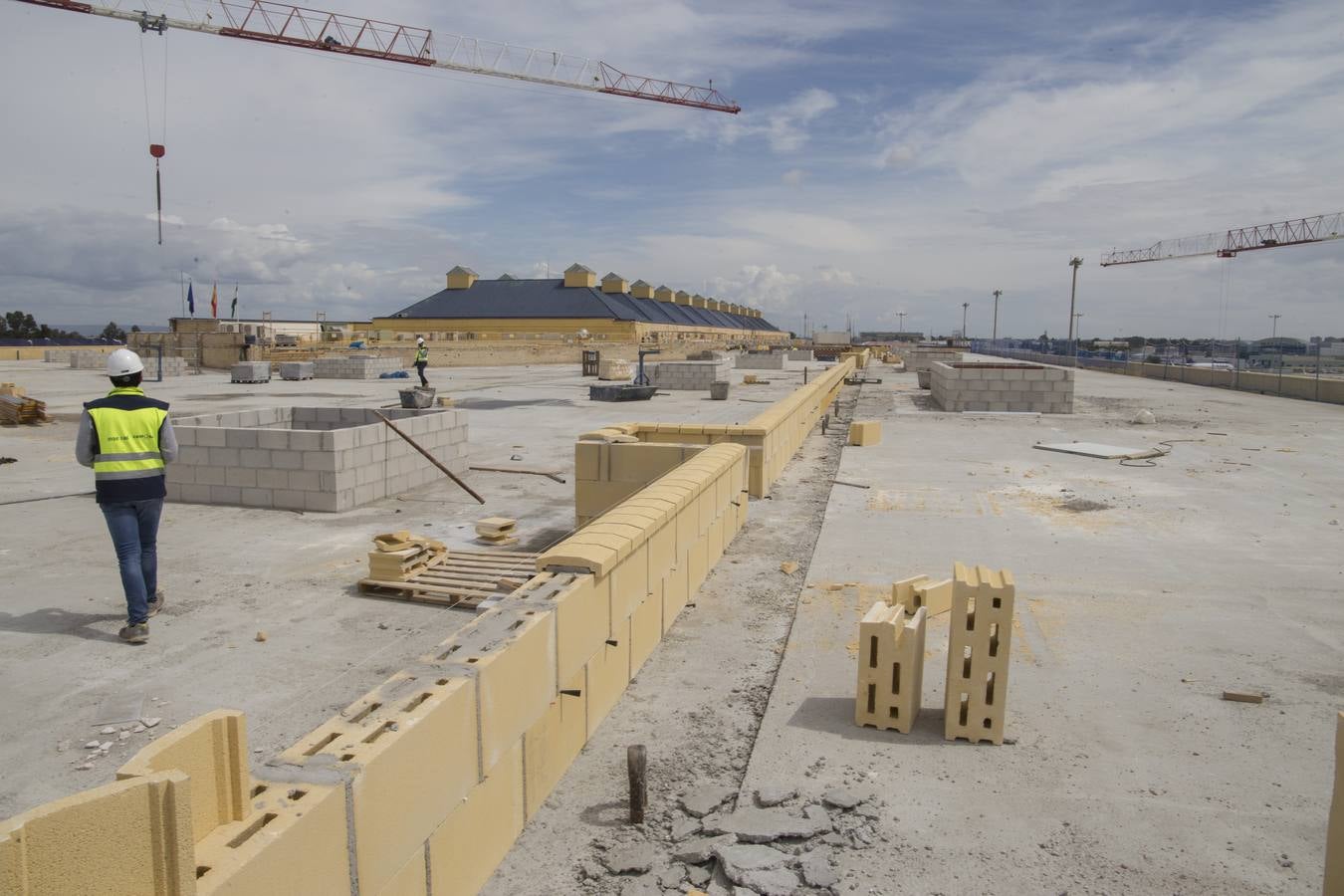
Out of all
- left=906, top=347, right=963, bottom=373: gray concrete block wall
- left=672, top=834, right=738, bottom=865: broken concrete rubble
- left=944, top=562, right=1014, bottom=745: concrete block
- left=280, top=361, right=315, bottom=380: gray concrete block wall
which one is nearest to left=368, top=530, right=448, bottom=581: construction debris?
left=672, top=834, right=738, bottom=865: broken concrete rubble

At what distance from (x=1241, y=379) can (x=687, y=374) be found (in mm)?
21776

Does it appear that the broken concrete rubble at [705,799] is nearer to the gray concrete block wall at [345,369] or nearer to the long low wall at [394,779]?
the long low wall at [394,779]

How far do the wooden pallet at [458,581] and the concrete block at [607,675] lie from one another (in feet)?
5.50

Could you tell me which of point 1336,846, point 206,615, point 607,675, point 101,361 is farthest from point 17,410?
point 101,361

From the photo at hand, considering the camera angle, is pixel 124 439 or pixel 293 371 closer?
pixel 124 439

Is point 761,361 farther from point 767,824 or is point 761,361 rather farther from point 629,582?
point 767,824

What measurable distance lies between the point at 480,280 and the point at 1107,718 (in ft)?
265

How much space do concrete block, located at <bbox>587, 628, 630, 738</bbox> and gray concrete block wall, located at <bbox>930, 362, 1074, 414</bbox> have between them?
19.7 meters

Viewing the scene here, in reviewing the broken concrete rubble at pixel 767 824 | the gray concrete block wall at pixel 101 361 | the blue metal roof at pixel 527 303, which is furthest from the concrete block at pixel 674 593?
the blue metal roof at pixel 527 303

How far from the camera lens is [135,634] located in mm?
6141

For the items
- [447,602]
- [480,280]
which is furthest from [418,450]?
[480,280]

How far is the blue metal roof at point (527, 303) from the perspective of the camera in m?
72.8

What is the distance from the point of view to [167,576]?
773 cm

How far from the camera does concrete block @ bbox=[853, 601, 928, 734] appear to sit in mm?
4570
